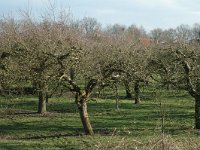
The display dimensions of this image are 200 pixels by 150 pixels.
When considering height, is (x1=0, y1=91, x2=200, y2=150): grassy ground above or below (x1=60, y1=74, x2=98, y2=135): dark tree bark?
below

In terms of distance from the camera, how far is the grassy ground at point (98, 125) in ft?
56.9

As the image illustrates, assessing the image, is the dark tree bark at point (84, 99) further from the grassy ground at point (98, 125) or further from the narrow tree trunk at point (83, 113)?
the grassy ground at point (98, 125)

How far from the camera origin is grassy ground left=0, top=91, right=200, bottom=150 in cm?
1733

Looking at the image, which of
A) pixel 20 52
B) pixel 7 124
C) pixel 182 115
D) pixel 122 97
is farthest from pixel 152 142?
pixel 122 97

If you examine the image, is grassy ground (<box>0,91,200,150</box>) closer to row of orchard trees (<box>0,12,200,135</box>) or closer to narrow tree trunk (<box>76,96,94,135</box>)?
narrow tree trunk (<box>76,96,94,135</box>)

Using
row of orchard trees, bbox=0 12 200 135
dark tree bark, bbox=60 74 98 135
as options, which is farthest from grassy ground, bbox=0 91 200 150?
row of orchard trees, bbox=0 12 200 135

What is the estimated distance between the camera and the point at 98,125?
2303 cm

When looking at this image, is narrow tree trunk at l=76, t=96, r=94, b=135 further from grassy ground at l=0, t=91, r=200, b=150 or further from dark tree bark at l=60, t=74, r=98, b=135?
grassy ground at l=0, t=91, r=200, b=150

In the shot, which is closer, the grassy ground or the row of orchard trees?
the grassy ground

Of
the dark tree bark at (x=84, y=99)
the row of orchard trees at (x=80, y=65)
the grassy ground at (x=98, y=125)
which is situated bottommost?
the grassy ground at (x=98, y=125)

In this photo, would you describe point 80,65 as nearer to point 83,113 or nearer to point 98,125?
point 83,113

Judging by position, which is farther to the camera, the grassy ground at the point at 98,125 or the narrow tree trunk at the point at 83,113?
the narrow tree trunk at the point at 83,113

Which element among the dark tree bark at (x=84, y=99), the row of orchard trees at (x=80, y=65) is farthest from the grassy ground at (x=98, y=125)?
the row of orchard trees at (x=80, y=65)

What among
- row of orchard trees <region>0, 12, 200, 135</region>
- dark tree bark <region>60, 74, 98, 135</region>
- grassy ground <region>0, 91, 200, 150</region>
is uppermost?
row of orchard trees <region>0, 12, 200, 135</region>
